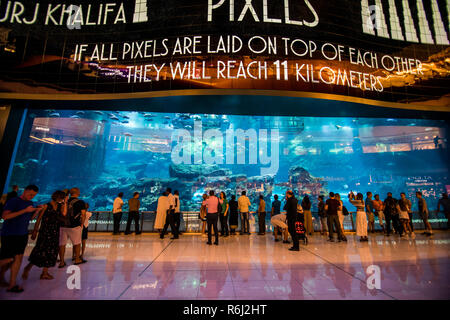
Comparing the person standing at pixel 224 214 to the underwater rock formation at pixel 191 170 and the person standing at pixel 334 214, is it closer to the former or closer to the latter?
the person standing at pixel 334 214

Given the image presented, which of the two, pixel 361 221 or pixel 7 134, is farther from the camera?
pixel 7 134

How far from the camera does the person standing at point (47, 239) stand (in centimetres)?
370

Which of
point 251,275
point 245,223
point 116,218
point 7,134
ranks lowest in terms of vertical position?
point 251,275

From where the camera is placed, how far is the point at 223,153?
3497 cm

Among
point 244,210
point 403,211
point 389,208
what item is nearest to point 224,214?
point 244,210

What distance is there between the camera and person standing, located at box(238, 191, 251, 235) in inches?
391

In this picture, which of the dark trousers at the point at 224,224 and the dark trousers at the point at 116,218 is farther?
the dark trousers at the point at 116,218

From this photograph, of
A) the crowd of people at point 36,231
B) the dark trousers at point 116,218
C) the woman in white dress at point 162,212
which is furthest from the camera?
the dark trousers at point 116,218

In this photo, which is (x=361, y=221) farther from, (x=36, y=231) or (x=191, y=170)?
(x=191, y=170)

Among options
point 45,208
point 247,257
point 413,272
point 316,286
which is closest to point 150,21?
point 45,208

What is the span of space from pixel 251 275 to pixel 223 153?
102 ft

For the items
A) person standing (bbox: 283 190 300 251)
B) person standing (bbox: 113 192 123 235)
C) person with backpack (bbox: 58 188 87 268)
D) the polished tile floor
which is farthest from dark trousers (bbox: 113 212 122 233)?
person standing (bbox: 283 190 300 251)

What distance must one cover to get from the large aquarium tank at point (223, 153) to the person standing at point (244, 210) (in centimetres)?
1351

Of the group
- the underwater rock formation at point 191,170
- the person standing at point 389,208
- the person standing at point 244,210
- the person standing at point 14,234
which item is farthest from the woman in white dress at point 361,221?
the underwater rock formation at point 191,170
